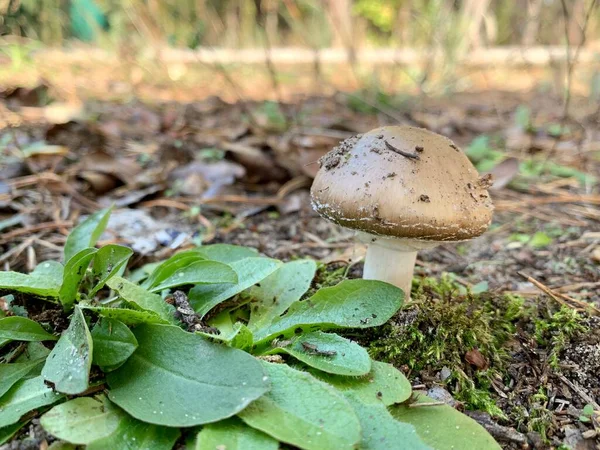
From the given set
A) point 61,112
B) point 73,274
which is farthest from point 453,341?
point 61,112

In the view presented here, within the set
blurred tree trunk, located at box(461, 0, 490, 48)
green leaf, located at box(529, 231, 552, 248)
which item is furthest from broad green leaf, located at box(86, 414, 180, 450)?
blurred tree trunk, located at box(461, 0, 490, 48)

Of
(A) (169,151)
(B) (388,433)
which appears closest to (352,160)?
(B) (388,433)

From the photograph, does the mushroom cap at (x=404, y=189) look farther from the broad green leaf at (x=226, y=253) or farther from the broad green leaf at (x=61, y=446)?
the broad green leaf at (x=61, y=446)

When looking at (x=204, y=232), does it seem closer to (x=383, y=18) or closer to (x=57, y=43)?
(x=57, y=43)

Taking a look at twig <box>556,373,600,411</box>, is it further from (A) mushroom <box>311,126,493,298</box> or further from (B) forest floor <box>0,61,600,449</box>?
(A) mushroom <box>311,126,493,298</box>

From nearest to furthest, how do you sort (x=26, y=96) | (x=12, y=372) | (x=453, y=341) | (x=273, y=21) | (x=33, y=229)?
(x=12, y=372) < (x=453, y=341) < (x=33, y=229) < (x=26, y=96) < (x=273, y=21)

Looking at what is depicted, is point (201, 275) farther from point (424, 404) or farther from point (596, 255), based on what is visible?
point (596, 255)
